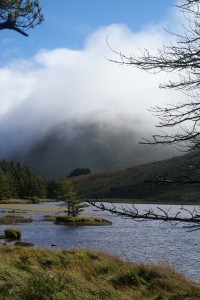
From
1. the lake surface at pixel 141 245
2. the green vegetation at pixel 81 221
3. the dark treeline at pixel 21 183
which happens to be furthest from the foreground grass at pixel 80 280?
the dark treeline at pixel 21 183

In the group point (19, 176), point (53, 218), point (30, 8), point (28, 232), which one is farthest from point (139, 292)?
point (19, 176)

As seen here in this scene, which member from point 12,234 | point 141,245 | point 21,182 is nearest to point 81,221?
point 12,234

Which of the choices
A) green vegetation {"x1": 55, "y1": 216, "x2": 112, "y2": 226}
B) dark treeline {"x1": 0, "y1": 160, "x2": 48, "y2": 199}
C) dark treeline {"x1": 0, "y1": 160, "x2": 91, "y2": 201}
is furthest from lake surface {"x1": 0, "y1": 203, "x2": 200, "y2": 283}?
dark treeline {"x1": 0, "y1": 160, "x2": 48, "y2": 199}

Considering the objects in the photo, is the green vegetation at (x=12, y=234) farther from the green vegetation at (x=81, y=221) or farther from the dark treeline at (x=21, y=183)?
the dark treeline at (x=21, y=183)

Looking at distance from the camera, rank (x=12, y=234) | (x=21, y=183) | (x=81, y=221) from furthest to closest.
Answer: (x=21, y=183)
(x=81, y=221)
(x=12, y=234)

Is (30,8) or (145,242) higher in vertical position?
(30,8)

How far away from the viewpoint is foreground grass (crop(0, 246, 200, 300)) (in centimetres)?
1068

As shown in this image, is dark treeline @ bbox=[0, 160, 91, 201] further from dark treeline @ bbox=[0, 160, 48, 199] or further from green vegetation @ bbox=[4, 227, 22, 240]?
green vegetation @ bbox=[4, 227, 22, 240]

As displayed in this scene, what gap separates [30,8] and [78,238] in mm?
42902

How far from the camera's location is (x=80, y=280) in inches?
544

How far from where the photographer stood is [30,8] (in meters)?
12.2

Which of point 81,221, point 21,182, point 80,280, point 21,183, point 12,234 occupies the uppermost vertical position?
point 21,182

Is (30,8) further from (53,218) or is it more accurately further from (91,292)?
(53,218)

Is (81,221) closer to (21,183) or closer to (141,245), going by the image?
(141,245)
